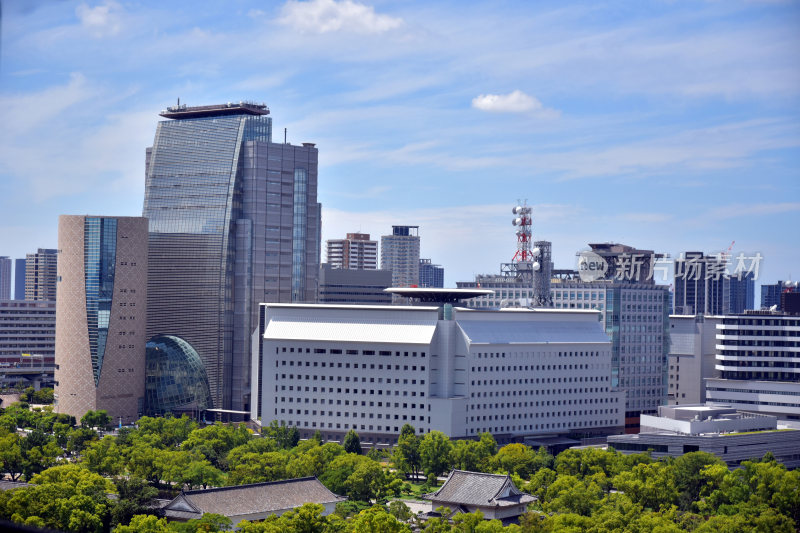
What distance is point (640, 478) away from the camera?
119500 millimetres

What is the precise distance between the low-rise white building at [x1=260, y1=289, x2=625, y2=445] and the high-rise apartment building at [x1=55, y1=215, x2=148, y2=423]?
Answer: 27561 millimetres

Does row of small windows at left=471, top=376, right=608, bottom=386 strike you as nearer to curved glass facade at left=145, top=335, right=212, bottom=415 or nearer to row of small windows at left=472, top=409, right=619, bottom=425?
row of small windows at left=472, top=409, right=619, bottom=425

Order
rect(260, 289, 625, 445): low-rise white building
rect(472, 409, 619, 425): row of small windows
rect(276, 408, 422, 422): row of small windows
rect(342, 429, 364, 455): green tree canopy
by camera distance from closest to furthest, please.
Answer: rect(342, 429, 364, 455): green tree canopy → rect(276, 408, 422, 422): row of small windows → rect(260, 289, 625, 445): low-rise white building → rect(472, 409, 619, 425): row of small windows

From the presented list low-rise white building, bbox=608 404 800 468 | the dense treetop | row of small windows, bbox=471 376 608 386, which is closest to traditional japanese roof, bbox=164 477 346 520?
the dense treetop

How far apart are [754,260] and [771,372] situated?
2028 cm

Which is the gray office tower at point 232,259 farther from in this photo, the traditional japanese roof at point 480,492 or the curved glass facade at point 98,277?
the traditional japanese roof at point 480,492

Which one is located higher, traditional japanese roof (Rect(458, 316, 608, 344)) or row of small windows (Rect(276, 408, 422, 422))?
traditional japanese roof (Rect(458, 316, 608, 344))

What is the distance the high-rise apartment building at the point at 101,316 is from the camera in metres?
181

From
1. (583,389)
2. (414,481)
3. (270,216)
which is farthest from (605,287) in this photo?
(414,481)

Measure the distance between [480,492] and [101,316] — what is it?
9015 centimetres

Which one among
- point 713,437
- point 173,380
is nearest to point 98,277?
point 173,380

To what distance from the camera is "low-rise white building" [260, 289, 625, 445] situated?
161 meters

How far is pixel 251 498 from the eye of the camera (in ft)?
357

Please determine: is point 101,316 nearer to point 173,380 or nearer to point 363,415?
point 173,380
